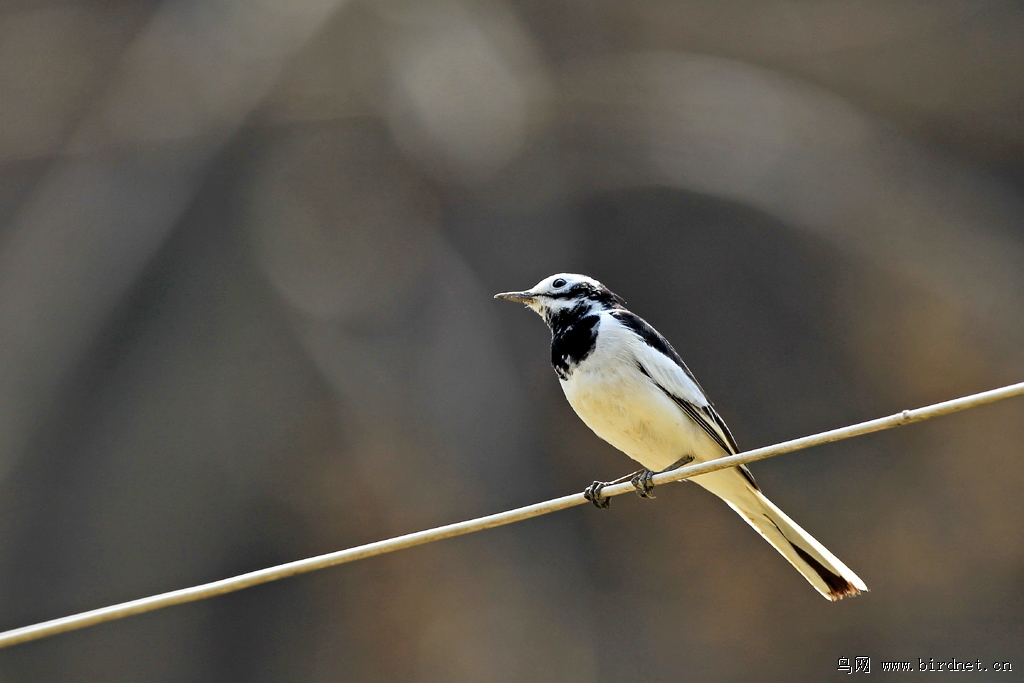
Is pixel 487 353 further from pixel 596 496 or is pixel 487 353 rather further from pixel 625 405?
pixel 596 496

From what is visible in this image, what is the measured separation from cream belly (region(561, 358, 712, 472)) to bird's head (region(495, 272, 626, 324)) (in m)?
0.56

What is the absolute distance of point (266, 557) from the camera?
35.6 feet

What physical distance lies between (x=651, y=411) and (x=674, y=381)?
0.29 meters

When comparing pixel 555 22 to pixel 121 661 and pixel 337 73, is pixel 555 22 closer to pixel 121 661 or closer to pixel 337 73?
pixel 337 73

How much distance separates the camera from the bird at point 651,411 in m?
4.80

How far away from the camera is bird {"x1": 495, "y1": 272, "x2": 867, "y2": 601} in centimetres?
480

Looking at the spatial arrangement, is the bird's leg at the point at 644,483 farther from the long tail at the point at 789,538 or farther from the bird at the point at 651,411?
the long tail at the point at 789,538

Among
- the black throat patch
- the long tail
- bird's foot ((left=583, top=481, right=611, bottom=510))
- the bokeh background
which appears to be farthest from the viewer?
the bokeh background

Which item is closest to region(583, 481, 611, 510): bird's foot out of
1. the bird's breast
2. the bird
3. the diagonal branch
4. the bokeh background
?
the bird

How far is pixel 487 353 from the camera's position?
1106 centimetres

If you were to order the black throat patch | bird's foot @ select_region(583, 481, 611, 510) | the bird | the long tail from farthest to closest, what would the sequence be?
the black throat patch → the bird → the long tail → bird's foot @ select_region(583, 481, 611, 510)

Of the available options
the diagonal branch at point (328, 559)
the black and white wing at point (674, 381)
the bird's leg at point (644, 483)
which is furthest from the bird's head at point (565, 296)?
the diagonal branch at point (328, 559)

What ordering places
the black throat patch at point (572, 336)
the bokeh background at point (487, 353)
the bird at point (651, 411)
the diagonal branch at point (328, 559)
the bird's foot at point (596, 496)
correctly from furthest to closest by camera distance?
the bokeh background at point (487, 353)
the black throat patch at point (572, 336)
the bird at point (651, 411)
the bird's foot at point (596, 496)
the diagonal branch at point (328, 559)

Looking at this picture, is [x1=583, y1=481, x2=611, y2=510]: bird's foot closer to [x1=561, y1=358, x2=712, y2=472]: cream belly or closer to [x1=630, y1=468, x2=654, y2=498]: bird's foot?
[x1=630, y1=468, x2=654, y2=498]: bird's foot
